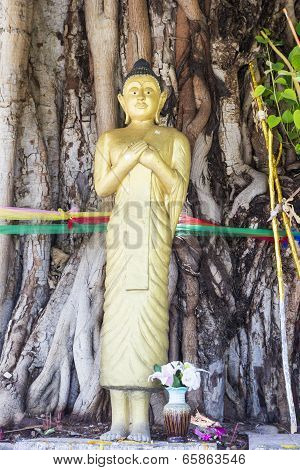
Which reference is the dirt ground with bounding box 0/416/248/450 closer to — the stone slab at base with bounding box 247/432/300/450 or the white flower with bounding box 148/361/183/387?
the stone slab at base with bounding box 247/432/300/450

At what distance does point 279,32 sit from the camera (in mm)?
5145

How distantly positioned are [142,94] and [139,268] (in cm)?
87

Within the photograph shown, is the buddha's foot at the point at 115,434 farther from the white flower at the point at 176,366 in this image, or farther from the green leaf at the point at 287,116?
the green leaf at the point at 287,116

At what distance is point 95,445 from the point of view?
3605mm

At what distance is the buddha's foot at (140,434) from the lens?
3.62 meters

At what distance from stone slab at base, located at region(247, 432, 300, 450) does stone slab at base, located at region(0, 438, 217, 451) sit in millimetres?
247

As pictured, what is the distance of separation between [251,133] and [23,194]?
4.81 feet

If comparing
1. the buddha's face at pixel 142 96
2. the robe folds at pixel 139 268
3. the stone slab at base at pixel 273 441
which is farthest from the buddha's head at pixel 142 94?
the stone slab at base at pixel 273 441

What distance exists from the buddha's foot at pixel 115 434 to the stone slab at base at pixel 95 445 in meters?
0.04

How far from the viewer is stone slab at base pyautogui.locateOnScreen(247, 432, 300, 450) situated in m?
3.69

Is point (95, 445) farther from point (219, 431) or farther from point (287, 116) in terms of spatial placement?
point (287, 116)

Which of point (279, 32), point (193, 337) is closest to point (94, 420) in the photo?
point (193, 337)

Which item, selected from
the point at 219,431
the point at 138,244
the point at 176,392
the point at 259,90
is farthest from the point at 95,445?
Result: the point at 259,90

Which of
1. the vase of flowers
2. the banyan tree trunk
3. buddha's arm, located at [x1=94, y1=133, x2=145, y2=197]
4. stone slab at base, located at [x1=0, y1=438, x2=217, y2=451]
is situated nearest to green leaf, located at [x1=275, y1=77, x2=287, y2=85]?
the banyan tree trunk
